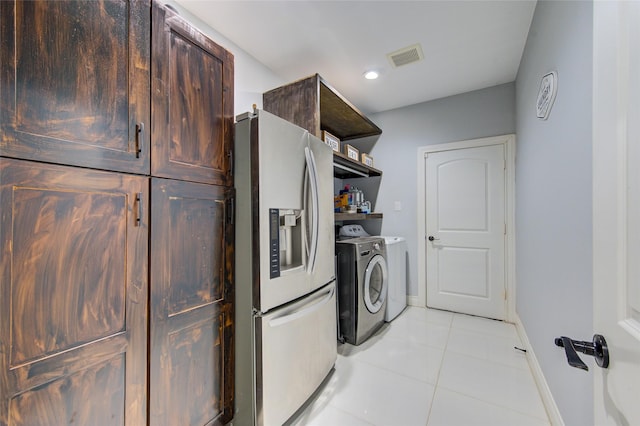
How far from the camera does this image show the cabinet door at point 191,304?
1.07 m

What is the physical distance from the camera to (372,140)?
359 cm

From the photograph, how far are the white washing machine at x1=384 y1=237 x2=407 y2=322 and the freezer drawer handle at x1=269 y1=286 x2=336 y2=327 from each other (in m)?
1.21

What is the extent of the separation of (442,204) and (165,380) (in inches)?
123

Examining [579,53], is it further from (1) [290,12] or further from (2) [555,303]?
(1) [290,12]

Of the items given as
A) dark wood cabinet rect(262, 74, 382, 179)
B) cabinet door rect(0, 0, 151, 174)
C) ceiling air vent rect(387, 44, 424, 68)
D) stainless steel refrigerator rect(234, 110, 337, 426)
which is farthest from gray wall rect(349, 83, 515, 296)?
cabinet door rect(0, 0, 151, 174)

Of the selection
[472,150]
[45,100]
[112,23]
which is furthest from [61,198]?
[472,150]

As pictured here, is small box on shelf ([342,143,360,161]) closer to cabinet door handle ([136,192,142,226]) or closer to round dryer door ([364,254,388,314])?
round dryer door ([364,254,388,314])

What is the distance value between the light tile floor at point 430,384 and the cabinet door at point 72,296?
1.04m

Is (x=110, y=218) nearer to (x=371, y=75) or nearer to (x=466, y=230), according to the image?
(x=371, y=75)

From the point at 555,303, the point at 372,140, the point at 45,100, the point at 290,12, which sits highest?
the point at 290,12

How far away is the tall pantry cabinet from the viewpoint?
755 mm

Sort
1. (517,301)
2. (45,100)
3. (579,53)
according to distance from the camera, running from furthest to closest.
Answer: (517,301)
(579,53)
(45,100)

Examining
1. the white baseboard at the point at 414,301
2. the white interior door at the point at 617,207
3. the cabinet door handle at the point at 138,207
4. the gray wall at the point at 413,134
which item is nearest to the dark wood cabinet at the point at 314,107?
the gray wall at the point at 413,134

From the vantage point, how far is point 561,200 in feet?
4.22
